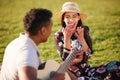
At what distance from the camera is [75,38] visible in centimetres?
582

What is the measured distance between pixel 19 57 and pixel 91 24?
20.5ft

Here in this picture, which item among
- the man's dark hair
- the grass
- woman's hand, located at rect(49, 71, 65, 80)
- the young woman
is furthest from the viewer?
the grass

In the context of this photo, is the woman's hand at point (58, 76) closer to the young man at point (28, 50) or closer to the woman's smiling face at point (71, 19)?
the young man at point (28, 50)

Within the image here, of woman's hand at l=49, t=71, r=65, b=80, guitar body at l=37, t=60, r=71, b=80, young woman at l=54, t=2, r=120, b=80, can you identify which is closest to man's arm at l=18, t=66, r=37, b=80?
woman's hand at l=49, t=71, r=65, b=80

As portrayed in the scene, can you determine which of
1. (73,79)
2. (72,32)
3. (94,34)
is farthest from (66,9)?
(94,34)

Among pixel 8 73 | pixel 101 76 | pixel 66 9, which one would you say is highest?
pixel 66 9

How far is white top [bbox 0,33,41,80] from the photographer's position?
12.3 feet

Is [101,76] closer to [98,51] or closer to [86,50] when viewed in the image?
[86,50]

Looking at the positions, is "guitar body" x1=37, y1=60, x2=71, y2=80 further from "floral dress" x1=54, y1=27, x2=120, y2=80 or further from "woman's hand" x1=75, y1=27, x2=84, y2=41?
"woman's hand" x1=75, y1=27, x2=84, y2=41

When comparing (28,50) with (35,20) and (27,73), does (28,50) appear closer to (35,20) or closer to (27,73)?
(27,73)

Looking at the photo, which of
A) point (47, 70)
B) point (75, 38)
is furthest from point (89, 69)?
point (47, 70)

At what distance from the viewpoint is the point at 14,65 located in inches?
152

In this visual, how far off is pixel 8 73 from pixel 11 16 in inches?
278

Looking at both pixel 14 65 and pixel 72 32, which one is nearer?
pixel 14 65
